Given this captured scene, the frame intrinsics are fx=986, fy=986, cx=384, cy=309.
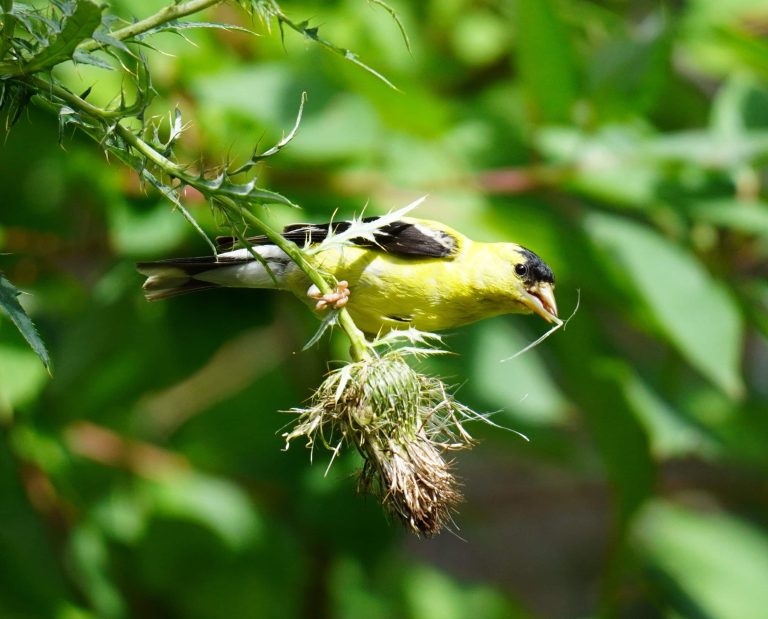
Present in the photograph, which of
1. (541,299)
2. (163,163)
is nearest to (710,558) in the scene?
(541,299)

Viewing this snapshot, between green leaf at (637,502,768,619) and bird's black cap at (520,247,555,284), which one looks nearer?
bird's black cap at (520,247,555,284)

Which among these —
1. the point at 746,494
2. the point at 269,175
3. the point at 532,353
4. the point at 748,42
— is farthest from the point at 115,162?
the point at 746,494

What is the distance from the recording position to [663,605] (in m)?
3.06

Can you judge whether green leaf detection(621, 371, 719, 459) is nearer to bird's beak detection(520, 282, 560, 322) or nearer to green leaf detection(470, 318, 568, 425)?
green leaf detection(470, 318, 568, 425)

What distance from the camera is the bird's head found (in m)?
1.70

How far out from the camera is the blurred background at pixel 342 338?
251cm

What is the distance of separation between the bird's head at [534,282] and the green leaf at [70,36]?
0.92 metres

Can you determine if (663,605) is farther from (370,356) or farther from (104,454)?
(370,356)

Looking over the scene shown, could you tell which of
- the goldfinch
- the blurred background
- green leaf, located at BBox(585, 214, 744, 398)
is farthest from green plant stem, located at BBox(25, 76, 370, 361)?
green leaf, located at BBox(585, 214, 744, 398)

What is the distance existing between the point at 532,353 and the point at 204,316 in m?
1.02

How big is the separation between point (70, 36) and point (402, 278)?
0.89 meters

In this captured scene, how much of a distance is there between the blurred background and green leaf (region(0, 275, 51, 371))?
1380mm

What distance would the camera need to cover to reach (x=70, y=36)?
0.97m

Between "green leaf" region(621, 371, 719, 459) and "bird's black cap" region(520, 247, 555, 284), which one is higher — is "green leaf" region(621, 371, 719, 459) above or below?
below
